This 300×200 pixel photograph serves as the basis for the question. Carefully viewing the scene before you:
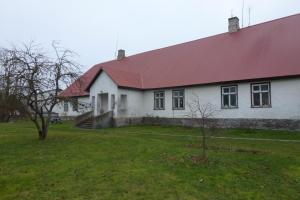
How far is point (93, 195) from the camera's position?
7598mm

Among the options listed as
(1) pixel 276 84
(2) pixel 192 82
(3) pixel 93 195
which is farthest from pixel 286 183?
(2) pixel 192 82

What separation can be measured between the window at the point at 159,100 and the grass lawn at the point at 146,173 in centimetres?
1419

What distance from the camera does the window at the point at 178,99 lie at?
1049 inches

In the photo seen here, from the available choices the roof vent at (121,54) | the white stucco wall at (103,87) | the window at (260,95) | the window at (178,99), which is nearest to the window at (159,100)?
the window at (178,99)

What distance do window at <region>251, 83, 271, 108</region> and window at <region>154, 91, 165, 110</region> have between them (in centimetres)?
815

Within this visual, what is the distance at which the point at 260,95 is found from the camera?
21812mm

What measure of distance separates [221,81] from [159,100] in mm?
6617

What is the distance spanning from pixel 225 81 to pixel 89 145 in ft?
40.0

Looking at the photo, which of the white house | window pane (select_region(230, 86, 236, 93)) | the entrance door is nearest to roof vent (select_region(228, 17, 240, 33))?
the white house

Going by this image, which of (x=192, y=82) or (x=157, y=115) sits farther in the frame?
(x=157, y=115)

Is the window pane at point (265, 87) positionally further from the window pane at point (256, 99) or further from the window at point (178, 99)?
the window at point (178, 99)

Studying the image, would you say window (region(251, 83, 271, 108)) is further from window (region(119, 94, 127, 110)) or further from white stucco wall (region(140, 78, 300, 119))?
window (region(119, 94, 127, 110))

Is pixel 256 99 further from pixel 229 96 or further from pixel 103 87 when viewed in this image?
pixel 103 87

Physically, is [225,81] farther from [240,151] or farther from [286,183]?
[286,183]
